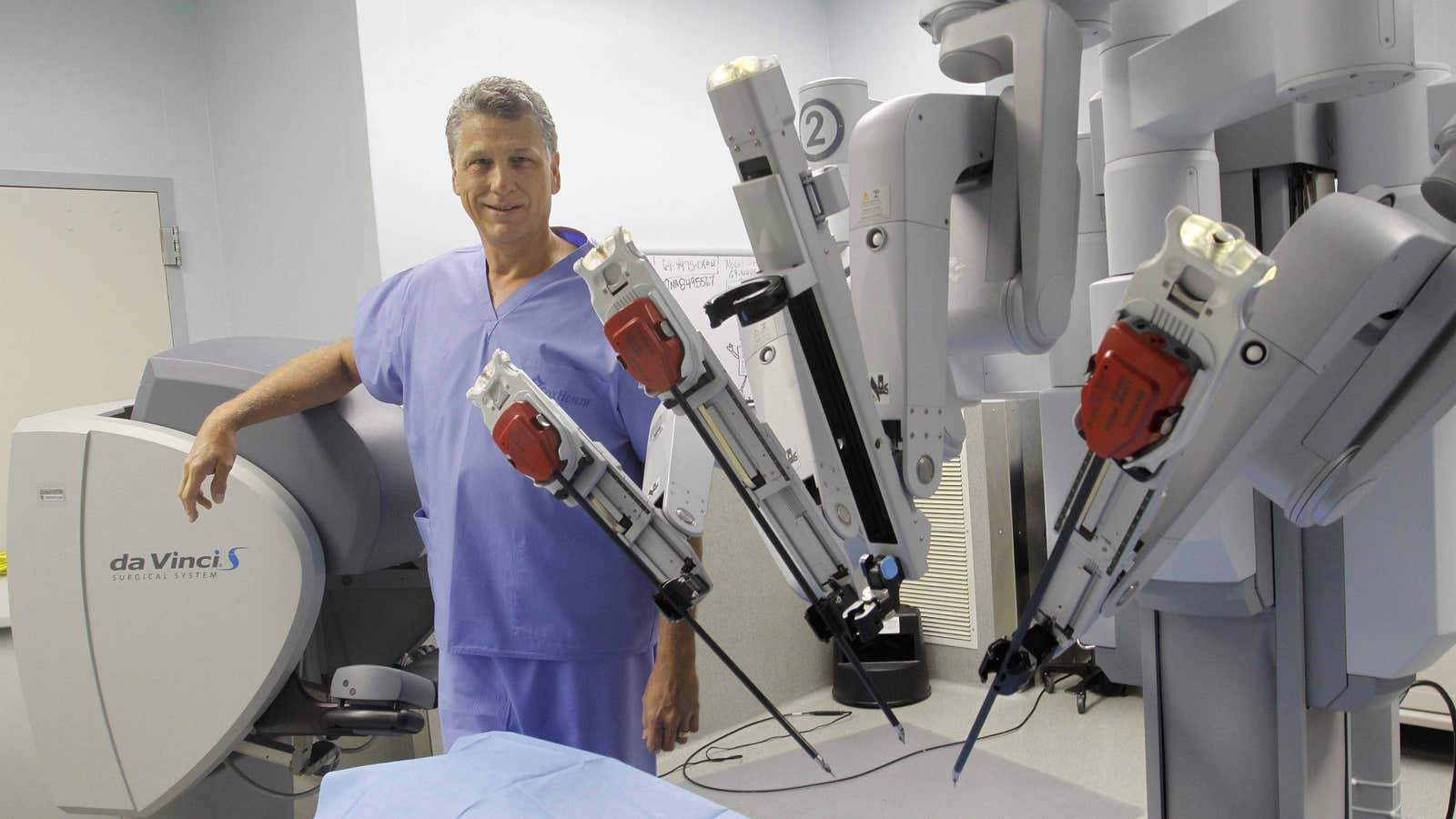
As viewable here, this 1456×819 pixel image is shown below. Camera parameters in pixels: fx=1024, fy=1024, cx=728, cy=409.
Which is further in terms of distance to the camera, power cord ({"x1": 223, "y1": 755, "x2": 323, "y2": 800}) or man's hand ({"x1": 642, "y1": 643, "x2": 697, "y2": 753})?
power cord ({"x1": 223, "y1": 755, "x2": 323, "y2": 800})

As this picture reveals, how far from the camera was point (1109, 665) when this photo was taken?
1549mm

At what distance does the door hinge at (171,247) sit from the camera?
3471mm

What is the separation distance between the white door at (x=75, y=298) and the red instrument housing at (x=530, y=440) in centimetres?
261

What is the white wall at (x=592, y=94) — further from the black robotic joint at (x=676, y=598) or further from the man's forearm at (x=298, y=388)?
the black robotic joint at (x=676, y=598)

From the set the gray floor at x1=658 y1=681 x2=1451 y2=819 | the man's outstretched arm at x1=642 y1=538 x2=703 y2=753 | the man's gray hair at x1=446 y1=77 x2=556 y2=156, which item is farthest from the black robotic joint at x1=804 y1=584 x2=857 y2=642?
the gray floor at x1=658 y1=681 x2=1451 y2=819

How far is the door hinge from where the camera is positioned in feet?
11.4

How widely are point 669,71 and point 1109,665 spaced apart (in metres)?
2.80

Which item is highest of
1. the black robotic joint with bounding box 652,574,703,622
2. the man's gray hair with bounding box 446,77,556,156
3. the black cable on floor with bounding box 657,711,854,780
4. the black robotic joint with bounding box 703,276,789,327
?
the man's gray hair with bounding box 446,77,556,156

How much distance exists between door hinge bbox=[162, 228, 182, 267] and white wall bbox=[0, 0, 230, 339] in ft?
0.10

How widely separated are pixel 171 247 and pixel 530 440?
9.60ft

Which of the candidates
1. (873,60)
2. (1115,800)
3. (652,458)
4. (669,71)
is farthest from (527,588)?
(873,60)

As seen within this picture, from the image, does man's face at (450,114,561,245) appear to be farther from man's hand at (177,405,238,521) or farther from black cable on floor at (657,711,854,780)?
black cable on floor at (657,711,854,780)

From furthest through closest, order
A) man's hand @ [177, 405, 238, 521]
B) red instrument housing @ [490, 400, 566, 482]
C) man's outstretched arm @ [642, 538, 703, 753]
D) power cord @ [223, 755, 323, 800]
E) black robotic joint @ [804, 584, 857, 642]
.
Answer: power cord @ [223, 755, 323, 800] → man's hand @ [177, 405, 238, 521] → man's outstretched arm @ [642, 538, 703, 753] → red instrument housing @ [490, 400, 566, 482] → black robotic joint @ [804, 584, 857, 642]

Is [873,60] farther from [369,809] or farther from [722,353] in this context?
[369,809]
